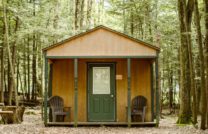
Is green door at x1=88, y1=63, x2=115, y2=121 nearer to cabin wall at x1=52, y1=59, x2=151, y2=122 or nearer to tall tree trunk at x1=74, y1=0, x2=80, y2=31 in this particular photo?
cabin wall at x1=52, y1=59, x2=151, y2=122

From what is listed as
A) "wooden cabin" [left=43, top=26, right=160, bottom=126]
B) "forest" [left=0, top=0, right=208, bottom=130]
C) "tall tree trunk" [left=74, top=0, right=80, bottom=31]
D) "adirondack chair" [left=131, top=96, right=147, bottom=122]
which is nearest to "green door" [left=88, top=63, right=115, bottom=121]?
"wooden cabin" [left=43, top=26, right=160, bottom=126]

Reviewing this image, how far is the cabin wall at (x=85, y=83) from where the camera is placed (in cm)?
1221

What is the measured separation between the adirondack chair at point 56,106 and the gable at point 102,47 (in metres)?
1.83

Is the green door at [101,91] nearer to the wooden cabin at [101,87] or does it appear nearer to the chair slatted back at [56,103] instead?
the wooden cabin at [101,87]

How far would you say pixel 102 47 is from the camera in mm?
11281

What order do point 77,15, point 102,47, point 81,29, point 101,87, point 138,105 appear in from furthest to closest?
point 81,29 < point 77,15 < point 101,87 < point 138,105 < point 102,47

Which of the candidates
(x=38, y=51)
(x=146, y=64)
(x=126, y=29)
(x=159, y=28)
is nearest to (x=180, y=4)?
(x=146, y=64)

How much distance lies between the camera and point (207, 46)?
930cm

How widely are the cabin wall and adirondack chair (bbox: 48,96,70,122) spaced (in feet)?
0.77

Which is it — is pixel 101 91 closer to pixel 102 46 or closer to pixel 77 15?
pixel 102 46

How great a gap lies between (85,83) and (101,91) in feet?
2.25

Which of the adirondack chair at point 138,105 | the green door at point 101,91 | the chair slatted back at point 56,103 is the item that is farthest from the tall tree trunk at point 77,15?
the adirondack chair at point 138,105

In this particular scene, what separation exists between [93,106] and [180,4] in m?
5.04

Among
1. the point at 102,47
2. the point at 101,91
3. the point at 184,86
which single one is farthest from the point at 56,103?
the point at 184,86
